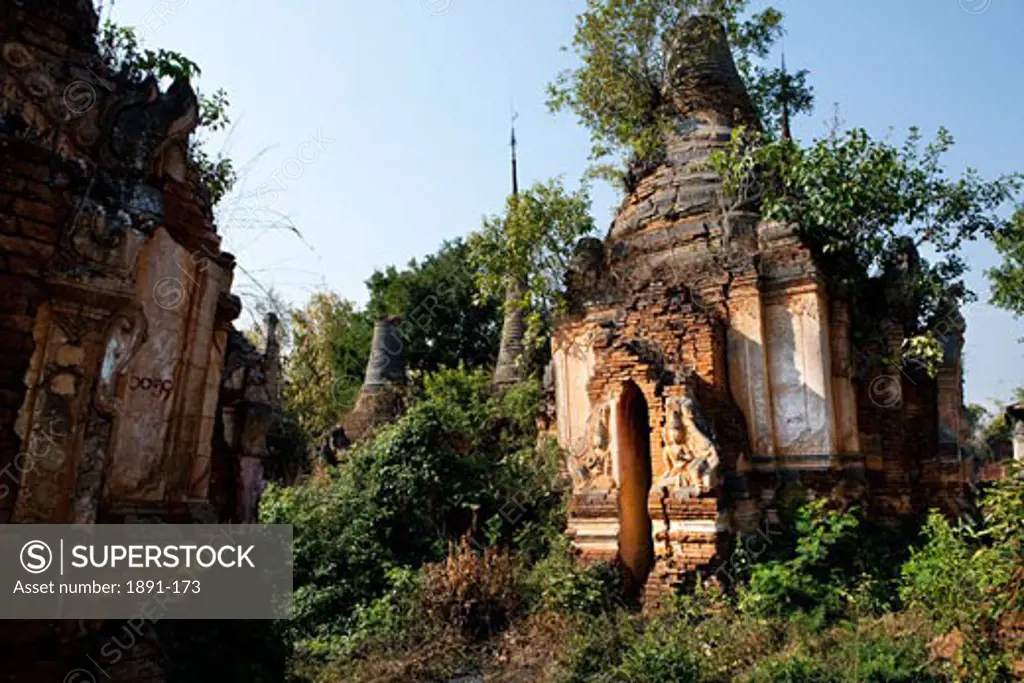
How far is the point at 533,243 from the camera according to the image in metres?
12.7

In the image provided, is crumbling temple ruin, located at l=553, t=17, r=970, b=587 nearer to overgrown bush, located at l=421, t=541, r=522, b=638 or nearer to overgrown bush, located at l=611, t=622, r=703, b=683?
overgrown bush, located at l=421, t=541, r=522, b=638

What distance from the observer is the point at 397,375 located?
19.2 meters

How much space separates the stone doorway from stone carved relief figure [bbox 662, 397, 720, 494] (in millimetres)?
642

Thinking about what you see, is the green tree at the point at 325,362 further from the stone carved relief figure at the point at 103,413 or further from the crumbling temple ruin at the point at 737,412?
the stone carved relief figure at the point at 103,413

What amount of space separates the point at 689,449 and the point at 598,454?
122 cm

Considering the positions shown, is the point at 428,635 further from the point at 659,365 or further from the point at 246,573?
the point at 659,365

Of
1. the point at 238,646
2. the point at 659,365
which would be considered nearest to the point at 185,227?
the point at 238,646

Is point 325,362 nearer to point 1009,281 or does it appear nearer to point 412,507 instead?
point 412,507

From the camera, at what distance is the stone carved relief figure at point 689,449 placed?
8.38m

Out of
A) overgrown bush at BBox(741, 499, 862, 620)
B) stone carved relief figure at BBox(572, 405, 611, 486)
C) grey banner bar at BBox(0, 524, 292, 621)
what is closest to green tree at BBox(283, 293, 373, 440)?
stone carved relief figure at BBox(572, 405, 611, 486)

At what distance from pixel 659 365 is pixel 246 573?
18.0 feet

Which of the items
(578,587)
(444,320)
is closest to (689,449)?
(578,587)

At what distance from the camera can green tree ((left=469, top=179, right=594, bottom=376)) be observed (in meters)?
12.6

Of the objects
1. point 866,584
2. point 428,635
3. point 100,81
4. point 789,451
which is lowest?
point 428,635
